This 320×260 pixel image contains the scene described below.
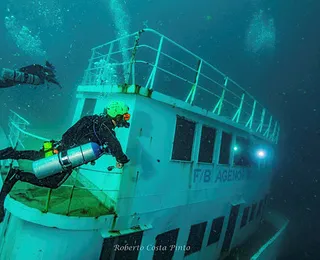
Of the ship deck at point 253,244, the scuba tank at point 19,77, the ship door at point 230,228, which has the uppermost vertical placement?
the scuba tank at point 19,77

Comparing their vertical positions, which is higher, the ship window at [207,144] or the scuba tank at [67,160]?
the ship window at [207,144]

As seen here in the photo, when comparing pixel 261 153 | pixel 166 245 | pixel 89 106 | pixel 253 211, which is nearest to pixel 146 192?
pixel 166 245

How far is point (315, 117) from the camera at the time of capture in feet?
97.9

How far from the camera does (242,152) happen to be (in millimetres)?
10172

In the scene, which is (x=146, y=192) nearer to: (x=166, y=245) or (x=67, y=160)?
(x=166, y=245)

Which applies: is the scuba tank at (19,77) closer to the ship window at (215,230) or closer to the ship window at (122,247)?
the ship window at (122,247)

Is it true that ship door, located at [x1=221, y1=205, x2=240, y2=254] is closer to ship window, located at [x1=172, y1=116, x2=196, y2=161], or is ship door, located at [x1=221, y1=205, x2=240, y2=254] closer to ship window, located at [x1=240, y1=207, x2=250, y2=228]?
ship window, located at [x1=240, y1=207, x2=250, y2=228]

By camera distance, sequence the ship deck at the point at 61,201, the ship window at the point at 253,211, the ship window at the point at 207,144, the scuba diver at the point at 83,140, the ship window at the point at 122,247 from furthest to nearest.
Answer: the ship window at the point at 253,211 < the ship window at the point at 207,144 < the ship window at the point at 122,247 < the ship deck at the point at 61,201 < the scuba diver at the point at 83,140

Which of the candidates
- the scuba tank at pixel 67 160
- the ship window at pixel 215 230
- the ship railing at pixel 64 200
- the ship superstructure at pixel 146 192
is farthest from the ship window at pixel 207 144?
the scuba tank at pixel 67 160

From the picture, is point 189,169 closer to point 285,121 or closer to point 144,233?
point 144,233

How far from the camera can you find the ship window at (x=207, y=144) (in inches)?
295

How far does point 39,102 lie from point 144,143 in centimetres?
3054

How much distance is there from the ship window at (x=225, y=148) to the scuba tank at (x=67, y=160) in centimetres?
578

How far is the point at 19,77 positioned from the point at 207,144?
785 cm
